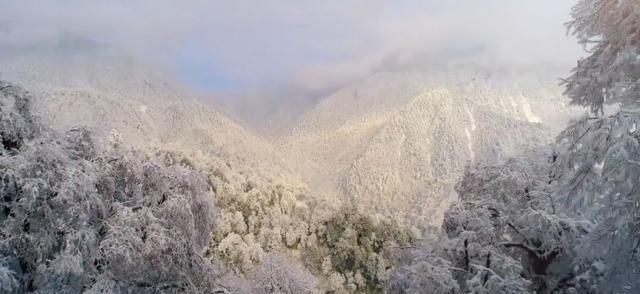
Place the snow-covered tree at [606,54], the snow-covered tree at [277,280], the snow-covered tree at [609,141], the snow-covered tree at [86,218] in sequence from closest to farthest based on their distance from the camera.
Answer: the snow-covered tree at [609,141] → the snow-covered tree at [606,54] → the snow-covered tree at [86,218] → the snow-covered tree at [277,280]

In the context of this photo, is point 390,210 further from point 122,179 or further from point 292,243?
point 122,179

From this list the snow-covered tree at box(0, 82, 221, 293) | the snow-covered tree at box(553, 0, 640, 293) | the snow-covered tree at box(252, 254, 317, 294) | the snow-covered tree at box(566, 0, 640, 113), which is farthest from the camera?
the snow-covered tree at box(252, 254, 317, 294)

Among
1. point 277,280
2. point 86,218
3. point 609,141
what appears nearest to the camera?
point 609,141

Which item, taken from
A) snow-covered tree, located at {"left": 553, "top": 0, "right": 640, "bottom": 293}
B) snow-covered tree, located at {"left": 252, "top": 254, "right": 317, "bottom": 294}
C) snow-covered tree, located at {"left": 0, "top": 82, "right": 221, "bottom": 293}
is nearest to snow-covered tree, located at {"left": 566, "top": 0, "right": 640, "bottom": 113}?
snow-covered tree, located at {"left": 553, "top": 0, "right": 640, "bottom": 293}

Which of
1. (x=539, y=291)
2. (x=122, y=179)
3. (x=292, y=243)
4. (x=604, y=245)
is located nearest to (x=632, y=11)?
(x=604, y=245)

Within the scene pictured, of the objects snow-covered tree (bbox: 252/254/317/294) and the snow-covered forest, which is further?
snow-covered tree (bbox: 252/254/317/294)

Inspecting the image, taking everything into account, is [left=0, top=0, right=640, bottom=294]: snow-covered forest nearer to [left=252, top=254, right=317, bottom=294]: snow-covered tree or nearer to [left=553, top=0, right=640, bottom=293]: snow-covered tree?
[left=553, top=0, right=640, bottom=293]: snow-covered tree

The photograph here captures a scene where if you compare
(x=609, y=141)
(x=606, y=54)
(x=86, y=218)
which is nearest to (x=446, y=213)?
(x=606, y=54)

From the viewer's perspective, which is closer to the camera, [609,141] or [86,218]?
[609,141]

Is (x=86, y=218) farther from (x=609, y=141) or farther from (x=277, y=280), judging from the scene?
(x=277, y=280)

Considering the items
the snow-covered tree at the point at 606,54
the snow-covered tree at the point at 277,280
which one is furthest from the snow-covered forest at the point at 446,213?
the snow-covered tree at the point at 277,280

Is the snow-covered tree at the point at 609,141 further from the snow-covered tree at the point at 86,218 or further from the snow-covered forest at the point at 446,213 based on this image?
the snow-covered tree at the point at 86,218
